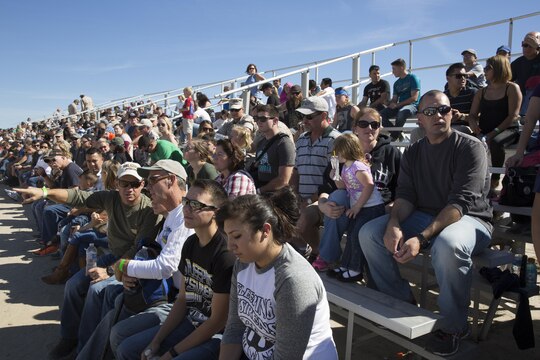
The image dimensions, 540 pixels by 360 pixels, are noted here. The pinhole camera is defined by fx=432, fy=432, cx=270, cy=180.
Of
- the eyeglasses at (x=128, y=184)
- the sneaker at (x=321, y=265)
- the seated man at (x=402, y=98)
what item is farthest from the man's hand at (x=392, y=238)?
the seated man at (x=402, y=98)

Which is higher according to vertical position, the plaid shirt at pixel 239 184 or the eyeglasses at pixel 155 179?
the eyeglasses at pixel 155 179

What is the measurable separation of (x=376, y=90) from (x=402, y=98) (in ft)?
2.30

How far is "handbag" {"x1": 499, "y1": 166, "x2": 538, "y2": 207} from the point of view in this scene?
3.48 meters

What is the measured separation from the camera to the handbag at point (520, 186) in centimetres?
348

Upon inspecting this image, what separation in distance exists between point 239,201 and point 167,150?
4.91 m

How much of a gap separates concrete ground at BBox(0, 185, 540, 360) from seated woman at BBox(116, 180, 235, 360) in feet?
4.00

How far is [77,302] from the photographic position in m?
3.79

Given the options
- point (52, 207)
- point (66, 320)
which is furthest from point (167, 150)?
point (66, 320)

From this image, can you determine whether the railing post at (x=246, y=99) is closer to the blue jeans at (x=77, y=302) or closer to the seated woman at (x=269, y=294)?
the blue jeans at (x=77, y=302)

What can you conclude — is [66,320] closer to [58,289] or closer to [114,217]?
[114,217]

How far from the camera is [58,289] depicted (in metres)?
5.23

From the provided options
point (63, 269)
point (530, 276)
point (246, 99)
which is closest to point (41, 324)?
point (63, 269)

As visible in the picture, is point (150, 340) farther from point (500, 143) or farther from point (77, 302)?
point (500, 143)

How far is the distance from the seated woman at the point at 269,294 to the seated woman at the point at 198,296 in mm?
224
